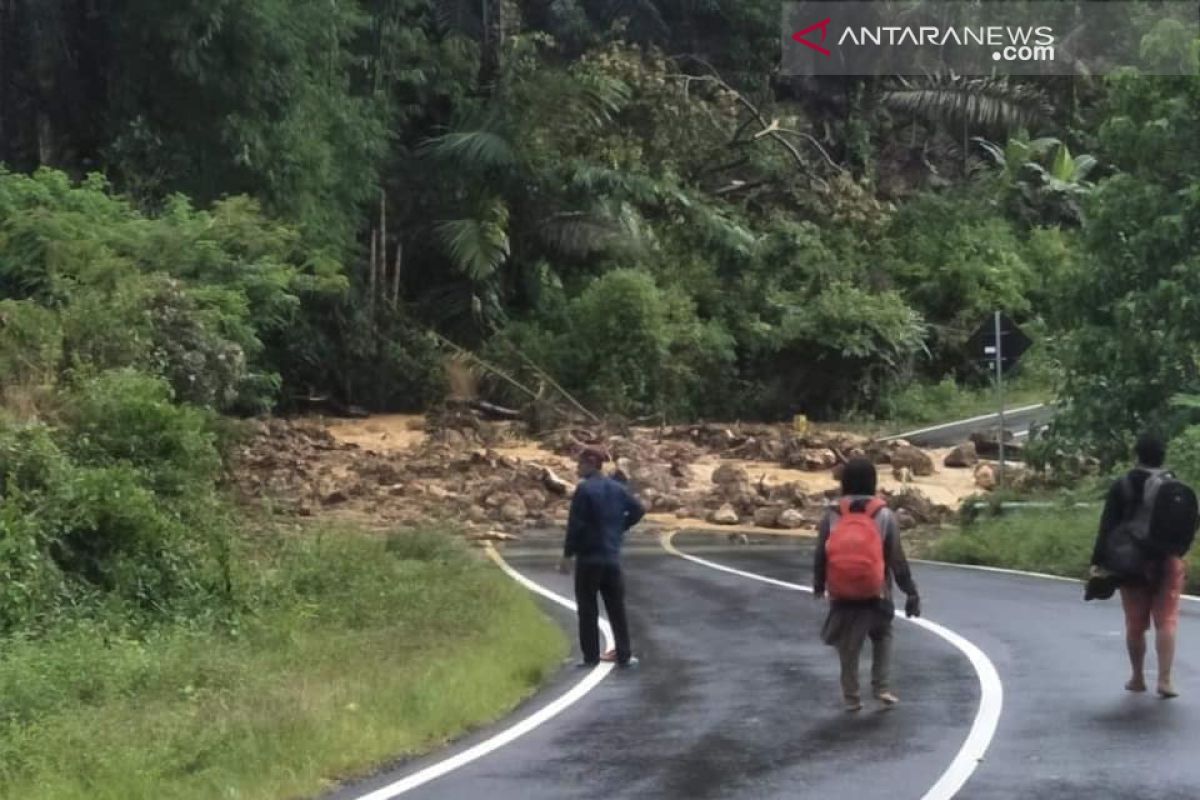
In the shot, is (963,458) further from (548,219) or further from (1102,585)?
(1102,585)

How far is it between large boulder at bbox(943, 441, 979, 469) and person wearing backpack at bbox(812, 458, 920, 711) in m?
27.6

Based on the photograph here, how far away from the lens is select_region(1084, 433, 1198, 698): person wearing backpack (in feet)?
36.8

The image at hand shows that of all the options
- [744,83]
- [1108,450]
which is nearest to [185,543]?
[1108,450]

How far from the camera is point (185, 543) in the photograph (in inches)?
687

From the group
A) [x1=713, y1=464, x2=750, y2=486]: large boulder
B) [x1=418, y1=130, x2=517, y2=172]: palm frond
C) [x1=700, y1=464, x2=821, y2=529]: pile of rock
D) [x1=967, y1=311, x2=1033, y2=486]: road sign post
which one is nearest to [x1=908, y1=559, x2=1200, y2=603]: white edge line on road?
[x1=967, y1=311, x2=1033, y2=486]: road sign post

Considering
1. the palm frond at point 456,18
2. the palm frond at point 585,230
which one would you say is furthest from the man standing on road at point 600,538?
the palm frond at point 456,18

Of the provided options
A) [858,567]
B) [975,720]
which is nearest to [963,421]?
[975,720]

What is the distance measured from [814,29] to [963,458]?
22.1m

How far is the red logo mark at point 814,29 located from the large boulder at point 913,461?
871 inches

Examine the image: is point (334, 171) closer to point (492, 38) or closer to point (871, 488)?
point (492, 38)

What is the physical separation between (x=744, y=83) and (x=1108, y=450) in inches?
1293

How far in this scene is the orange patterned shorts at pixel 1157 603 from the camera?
11.4m

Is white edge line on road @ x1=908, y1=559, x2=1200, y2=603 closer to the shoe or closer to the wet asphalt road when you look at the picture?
the wet asphalt road

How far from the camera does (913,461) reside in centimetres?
3697
